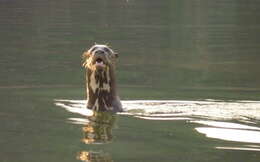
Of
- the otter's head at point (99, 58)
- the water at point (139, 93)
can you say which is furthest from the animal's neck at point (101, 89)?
the water at point (139, 93)

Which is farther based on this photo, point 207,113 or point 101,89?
point 101,89

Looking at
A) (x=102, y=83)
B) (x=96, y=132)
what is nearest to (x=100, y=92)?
(x=102, y=83)

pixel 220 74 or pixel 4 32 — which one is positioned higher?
pixel 4 32

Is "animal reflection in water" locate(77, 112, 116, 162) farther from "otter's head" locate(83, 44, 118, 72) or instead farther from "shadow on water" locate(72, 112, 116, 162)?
"otter's head" locate(83, 44, 118, 72)

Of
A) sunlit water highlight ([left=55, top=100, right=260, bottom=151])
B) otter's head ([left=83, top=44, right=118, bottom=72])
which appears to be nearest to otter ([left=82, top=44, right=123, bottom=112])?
otter's head ([left=83, top=44, right=118, bottom=72])

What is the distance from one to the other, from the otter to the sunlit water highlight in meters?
0.20

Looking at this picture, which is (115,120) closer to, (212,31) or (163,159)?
(163,159)

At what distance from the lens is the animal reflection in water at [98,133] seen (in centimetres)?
1110

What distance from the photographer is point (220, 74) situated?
21.1 metres

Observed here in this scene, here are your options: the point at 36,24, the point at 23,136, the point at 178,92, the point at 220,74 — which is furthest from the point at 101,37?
the point at 23,136

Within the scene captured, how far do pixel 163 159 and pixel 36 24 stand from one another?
26258mm

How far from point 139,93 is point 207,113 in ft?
9.19

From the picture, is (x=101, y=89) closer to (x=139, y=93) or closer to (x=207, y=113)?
(x=207, y=113)

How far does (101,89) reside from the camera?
15375 mm
